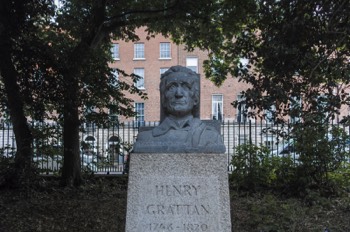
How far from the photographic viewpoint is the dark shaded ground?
7293 mm

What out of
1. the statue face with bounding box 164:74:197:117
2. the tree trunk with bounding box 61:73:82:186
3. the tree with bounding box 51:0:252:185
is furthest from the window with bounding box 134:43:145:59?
the statue face with bounding box 164:74:197:117

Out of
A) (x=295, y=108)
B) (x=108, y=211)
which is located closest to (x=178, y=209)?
(x=295, y=108)

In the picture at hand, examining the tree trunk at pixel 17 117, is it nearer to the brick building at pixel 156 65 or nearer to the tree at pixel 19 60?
the tree at pixel 19 60

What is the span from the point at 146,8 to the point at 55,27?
8.14ft

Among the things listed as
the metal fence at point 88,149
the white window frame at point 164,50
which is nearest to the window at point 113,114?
the metal fence at point 88,149

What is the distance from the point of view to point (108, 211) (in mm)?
8422

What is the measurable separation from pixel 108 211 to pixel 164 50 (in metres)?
36.4

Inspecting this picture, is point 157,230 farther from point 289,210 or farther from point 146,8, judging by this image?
point 146,8

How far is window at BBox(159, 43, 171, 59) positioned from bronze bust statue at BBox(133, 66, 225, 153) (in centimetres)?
3896

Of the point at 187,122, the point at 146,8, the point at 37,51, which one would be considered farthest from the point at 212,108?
the point at 187,122

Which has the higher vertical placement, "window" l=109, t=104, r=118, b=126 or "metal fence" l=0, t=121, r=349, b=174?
"window" l=109, t=104, r=118, b=126

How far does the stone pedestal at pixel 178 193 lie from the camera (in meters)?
4.59

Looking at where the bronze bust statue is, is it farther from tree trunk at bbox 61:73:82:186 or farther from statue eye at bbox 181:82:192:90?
tree trunk at bbox 61:73:82:186

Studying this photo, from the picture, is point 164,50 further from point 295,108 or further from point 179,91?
point 179,91
